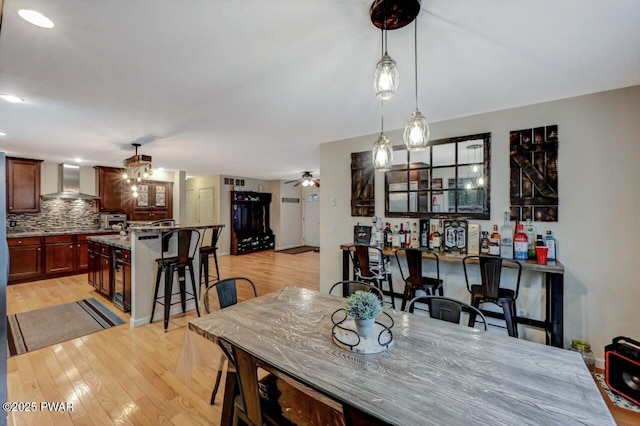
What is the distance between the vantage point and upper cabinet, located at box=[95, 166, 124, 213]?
6.16 meters

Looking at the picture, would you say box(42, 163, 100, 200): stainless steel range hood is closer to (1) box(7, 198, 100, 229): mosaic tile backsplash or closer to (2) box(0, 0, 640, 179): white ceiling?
(1) box(7, 198, 100, 229): mosaic tile backsplash

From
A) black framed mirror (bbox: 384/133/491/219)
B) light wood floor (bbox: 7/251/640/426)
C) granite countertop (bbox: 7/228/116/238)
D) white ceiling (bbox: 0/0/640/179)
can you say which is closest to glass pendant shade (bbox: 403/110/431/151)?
white ceiling (bbox: 0/0/640/179)

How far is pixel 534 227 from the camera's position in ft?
9.04

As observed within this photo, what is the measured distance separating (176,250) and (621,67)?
4.74 meters

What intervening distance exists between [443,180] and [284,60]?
7.42 ft

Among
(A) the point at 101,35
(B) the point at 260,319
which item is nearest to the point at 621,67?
(B) the point at 260,319

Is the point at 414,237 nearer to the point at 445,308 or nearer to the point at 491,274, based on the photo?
the point at 491,274

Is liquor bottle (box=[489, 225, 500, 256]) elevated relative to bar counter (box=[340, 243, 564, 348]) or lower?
elevated

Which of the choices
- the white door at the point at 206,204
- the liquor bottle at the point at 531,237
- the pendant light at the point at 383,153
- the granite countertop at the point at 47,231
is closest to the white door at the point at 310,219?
the white door at the point at 206,204

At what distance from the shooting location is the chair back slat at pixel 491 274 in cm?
237

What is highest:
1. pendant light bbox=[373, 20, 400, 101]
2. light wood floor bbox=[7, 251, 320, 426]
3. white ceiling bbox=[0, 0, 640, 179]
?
white ceiling bbox=[0, 0, 640, 179]

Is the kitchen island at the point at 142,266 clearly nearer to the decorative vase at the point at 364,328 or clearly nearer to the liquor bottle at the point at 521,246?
the decorative vase at the point at 364,328

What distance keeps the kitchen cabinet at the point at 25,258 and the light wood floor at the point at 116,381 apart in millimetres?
3081

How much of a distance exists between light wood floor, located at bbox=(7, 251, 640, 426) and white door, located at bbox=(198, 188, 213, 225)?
492 cm
